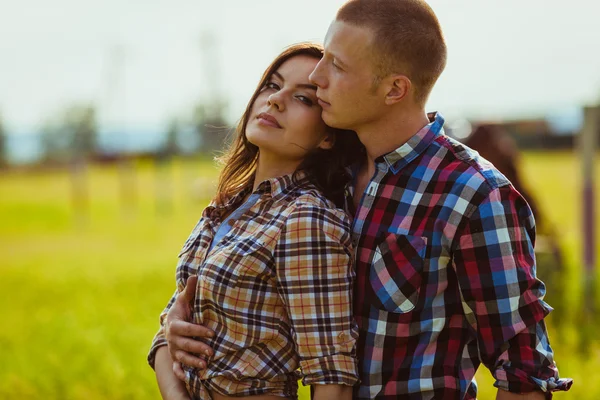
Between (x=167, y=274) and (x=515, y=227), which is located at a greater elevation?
(x=515, y=227)

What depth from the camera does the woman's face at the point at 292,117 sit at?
7.97ft

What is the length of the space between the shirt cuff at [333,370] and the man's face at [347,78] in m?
0.71

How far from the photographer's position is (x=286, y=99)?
2.45 m

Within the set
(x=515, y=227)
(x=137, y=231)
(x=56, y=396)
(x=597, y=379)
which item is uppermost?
(x=515, y=227)

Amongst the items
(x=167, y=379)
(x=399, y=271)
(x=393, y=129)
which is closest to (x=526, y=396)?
(x=399, y=271)

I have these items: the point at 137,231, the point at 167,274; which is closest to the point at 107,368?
the point at 167,274

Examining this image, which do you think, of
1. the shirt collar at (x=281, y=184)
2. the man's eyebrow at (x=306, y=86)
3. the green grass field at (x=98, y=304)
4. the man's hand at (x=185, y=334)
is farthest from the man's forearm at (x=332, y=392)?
the green grass field at (x=98, y=304)

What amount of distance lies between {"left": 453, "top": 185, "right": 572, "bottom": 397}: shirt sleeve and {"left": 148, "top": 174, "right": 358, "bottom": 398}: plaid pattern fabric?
360 millimetres

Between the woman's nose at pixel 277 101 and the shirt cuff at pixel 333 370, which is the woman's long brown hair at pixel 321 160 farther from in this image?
the shirt cuff at pixel 333 370

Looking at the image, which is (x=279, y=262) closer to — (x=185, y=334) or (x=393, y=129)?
(x=185, y=334)

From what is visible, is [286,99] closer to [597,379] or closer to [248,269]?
[248,269]

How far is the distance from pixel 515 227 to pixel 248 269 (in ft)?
2.54

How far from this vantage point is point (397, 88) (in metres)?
2.19

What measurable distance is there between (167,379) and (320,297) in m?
0.76
